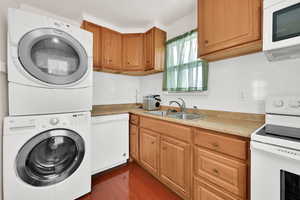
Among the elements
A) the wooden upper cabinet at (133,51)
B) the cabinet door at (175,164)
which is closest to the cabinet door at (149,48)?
the wooden upper cabinet at (133,51)

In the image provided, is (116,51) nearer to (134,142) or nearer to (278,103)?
(134,142)

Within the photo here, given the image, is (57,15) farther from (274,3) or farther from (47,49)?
(274,3)

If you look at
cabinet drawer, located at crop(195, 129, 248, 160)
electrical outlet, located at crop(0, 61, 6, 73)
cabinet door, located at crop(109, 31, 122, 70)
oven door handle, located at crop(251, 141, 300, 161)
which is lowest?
cabinet drawer, located at crop(195, 129, 248, 160)

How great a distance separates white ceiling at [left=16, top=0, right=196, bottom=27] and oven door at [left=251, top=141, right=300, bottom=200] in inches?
75.6

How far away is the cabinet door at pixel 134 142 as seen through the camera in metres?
2.04

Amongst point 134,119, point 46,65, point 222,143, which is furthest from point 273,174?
point 46,65

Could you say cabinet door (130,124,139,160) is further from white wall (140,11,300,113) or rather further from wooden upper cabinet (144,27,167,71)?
wooden upper cabinet (144,27,167,71)

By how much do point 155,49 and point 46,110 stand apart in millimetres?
1798

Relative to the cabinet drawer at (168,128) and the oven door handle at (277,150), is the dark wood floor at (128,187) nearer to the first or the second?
the cabinet drawer at (168,128)

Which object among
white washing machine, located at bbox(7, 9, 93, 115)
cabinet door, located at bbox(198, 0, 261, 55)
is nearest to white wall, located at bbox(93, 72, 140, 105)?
white washing machine, located at bbox(7, 9, 93, 115)

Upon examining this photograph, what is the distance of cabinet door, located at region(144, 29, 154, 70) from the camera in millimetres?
2242

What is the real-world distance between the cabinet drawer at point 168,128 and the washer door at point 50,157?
856 mm

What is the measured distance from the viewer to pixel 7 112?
119 centimetres

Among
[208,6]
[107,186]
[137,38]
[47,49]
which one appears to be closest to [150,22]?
[137,38]
